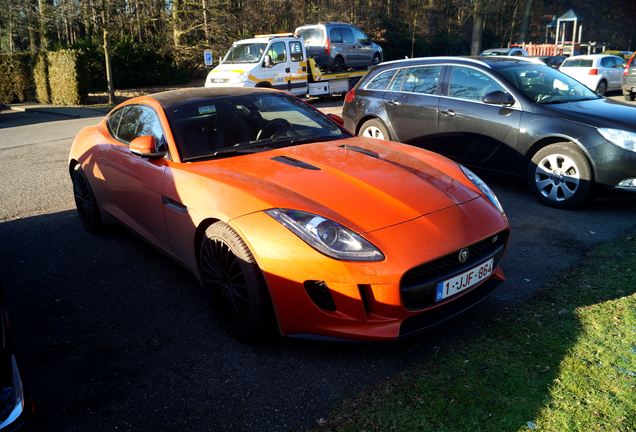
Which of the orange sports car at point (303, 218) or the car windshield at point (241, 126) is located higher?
the car windshield at point (241, 126)

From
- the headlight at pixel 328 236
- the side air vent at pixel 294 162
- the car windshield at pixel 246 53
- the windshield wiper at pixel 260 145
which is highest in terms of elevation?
the car windshield at pixel 246 53

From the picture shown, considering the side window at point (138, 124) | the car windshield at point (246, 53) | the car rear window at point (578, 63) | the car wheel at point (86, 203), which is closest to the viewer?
the side window at point (138, 124)

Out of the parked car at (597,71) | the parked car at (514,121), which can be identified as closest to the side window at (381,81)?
the parked car at (514,121)

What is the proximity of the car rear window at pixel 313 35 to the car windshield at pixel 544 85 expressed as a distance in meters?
13.7

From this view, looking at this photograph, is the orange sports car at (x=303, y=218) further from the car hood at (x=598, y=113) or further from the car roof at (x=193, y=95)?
the car hood at (x=598, y=113)

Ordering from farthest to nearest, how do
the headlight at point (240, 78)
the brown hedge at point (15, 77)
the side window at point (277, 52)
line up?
the brown hedge at point (15, 77), the side window at point (277, 52), the headlight at point (240, 78)

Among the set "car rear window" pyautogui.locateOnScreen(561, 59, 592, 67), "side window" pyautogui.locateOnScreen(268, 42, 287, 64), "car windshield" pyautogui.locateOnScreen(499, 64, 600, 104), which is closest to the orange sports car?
"car windshield" pyautogui.locateOnScreen(499, 64, 600, 104)

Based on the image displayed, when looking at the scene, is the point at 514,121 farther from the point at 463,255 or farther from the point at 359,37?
the point at 359,37

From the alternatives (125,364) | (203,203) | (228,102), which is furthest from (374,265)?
(228,102)

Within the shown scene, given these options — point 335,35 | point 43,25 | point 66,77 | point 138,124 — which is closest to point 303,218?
point 138,124

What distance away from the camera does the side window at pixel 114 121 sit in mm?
4918

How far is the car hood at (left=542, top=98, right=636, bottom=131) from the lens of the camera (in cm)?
543

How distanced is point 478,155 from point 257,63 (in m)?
10.6

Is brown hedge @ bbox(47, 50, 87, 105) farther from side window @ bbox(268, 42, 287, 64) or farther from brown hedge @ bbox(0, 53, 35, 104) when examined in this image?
side window @ bbox(268, 42, 287, 64)
